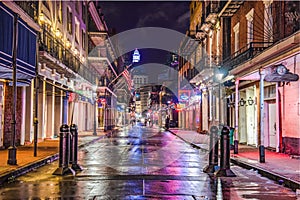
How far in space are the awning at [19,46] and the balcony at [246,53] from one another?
8.79 meters

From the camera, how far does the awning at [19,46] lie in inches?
535

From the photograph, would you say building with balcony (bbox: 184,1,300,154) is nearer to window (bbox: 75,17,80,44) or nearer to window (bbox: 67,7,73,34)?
window (bbox: 67,7,73,34)

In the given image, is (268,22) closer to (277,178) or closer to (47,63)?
(277,178)

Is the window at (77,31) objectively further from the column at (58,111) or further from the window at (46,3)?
the window at (46,3)

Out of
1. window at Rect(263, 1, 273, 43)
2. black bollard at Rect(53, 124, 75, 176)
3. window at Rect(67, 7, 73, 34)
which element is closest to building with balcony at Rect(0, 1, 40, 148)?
black bollard at Rect(53, 124, 75, 176)

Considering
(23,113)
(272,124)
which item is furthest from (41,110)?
(272,124)

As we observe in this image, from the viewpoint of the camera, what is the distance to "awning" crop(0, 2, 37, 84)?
13.6m

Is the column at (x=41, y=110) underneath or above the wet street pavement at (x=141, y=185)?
above

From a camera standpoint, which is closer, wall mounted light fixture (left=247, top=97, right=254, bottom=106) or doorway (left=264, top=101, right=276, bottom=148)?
doorway (left=264, top=101, right=276, bottom=148)

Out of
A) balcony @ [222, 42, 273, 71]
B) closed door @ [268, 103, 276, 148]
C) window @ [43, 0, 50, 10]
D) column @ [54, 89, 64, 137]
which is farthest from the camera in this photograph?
column @ [54, 89, 64, 137]

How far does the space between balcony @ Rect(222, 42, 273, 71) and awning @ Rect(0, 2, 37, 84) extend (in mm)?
8791

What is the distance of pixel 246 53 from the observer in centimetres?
2086

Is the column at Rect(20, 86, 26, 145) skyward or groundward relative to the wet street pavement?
skyward

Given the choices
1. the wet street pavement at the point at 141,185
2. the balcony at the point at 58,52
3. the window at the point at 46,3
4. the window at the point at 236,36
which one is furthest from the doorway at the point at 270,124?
the window at the point at 46,3
